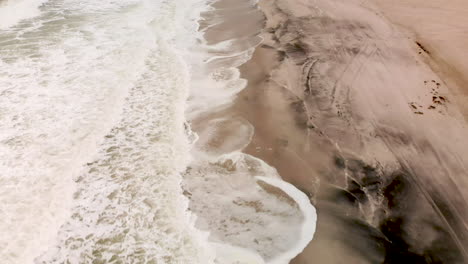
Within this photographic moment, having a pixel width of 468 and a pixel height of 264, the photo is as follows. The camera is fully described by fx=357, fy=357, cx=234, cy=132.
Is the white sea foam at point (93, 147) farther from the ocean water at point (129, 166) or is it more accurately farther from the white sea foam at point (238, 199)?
the white sea foam at point (238, 199)

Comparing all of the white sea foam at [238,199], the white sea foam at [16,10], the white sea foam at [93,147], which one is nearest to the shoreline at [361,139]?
the white sea foam at [238,199]

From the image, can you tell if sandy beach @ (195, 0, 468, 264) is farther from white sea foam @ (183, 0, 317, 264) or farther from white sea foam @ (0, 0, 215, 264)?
white sea foam @ (0, 0, 215, 264)

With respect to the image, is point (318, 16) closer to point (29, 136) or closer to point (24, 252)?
point (29, 136)

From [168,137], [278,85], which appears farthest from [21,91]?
[278,85]

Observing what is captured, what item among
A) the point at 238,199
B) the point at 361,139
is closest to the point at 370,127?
the point at 361,139

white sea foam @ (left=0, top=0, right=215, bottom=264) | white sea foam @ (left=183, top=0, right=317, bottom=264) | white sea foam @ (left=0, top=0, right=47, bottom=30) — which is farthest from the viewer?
white sea foam @ (left=0, top=0, right=47, bottom=30)

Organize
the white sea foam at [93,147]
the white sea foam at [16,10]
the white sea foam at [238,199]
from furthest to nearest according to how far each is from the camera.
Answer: the white sea foam at [16,10] → the white sea foam at [93,147] → the white sea foam at [238,199]

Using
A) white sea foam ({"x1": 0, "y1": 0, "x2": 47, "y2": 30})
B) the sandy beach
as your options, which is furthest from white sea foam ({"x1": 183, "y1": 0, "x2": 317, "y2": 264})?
white sea foam ({"x1": 0, "y1": 0, "x2": 47, "y2": 30})
